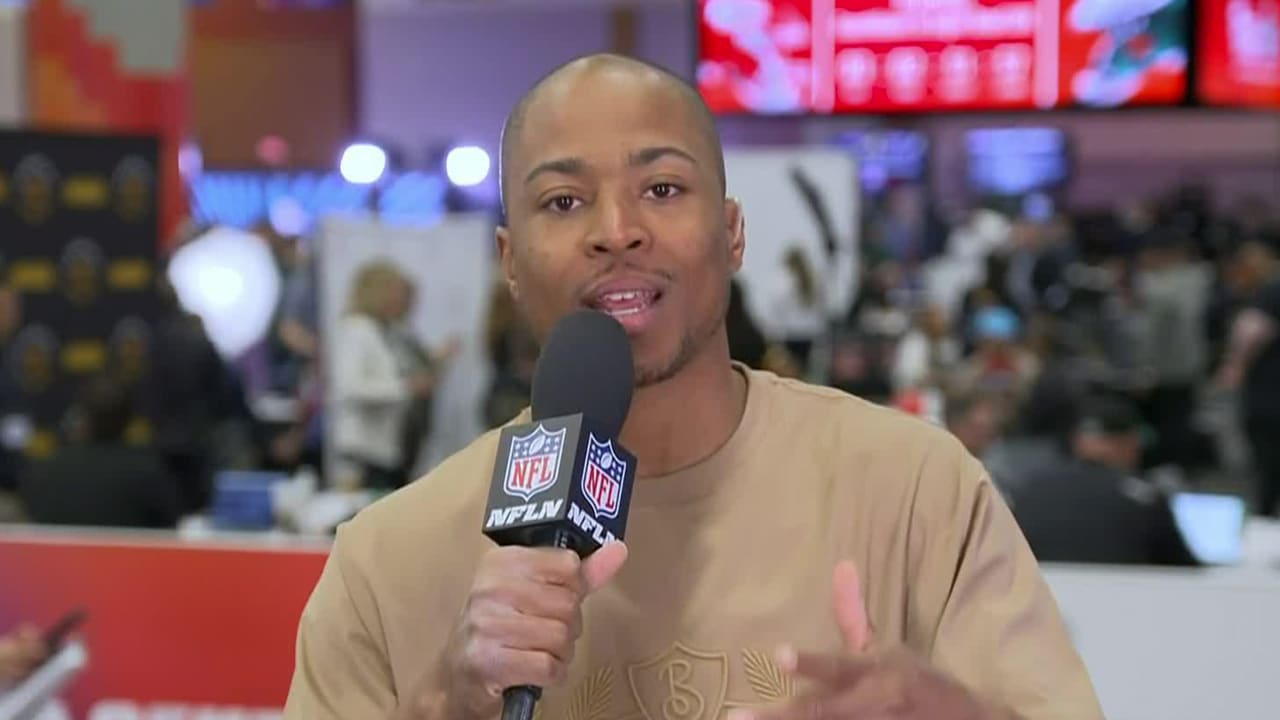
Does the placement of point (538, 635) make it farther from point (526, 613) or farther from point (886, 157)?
point (886, 157)

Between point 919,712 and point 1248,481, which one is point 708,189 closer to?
point 919,712

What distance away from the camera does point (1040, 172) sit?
16766mm

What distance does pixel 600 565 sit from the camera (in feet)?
3.83

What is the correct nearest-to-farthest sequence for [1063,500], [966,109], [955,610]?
[955,610]
[1063,500]
[966,109]

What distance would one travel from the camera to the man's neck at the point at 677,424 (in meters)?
1.52

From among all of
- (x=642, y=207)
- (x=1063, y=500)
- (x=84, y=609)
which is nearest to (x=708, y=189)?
(x=642, y=207)

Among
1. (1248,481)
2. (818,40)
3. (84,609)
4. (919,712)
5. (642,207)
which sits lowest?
(1248,481)

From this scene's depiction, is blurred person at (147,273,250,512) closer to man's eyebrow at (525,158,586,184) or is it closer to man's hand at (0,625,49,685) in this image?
man's hand at (0,625,49,685)

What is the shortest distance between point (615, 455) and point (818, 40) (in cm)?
421

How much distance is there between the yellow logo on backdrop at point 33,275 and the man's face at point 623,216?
25.6ft

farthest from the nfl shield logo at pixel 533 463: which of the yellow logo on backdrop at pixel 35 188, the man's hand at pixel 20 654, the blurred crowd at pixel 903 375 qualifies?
the yellow logo on backdrop at pixel 35 188

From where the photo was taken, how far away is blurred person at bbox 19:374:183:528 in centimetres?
560

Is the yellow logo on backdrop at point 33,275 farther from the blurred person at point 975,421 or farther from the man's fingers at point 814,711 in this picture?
the man's fingers at point 814,711

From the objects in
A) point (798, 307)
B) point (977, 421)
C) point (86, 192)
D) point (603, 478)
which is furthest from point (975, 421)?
point (86, 192)
